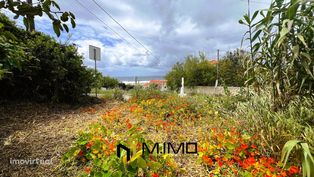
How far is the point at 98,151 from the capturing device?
2.33 meters

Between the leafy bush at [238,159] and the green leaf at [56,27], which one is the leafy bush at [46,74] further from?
the green leaf at [56,27]

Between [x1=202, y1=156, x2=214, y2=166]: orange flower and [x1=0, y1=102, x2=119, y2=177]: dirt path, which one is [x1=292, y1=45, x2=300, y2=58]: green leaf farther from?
[x1=0, y1=102, x2=119, y2=177]: dirt path

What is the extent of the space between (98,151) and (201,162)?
3.69ft

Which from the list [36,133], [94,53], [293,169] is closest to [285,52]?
[293,169]

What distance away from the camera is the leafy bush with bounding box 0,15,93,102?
5012 mm

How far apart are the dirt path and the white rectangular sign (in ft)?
8.79

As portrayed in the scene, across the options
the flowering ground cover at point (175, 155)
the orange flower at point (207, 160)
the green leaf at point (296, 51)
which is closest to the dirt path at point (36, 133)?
the flowering ground cover at point (175, 155)

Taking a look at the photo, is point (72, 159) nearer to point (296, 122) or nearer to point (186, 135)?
point (186, 135)

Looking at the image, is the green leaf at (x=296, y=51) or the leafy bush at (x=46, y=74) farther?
the leafy bush at (x=46, y=74)

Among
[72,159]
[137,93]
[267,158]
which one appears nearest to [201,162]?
[267,158]

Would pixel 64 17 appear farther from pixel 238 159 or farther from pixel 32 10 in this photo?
pixel 238 159

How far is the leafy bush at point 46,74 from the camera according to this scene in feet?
16.4

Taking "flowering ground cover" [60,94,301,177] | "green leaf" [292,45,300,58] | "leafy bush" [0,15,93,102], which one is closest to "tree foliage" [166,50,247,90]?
"leafy bush" [0,15,93,102]

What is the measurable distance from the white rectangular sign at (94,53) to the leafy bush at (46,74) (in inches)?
47.7
